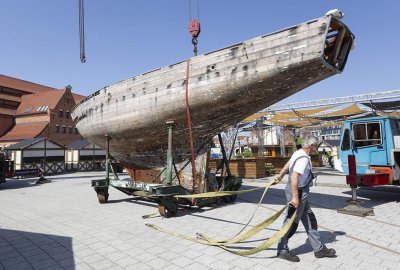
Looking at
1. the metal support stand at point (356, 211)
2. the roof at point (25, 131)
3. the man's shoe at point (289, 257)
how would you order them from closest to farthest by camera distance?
1. the man's shoe at point (289, 257)
2. the metal support stand at point (356, 211)
3. the roof at point (25, 131)

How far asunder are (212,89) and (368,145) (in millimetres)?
5811

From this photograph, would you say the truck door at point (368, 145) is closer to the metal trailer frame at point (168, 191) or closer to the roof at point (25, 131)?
the metal trailer frame at point (168, 191)

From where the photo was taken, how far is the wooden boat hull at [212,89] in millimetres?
5488

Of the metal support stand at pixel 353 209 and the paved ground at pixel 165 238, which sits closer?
the paved ground at pixel 165 238

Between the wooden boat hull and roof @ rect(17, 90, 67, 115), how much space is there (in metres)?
37.7

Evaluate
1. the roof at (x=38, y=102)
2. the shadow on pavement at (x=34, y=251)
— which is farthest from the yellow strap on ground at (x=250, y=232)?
the roof at (x=38, y=102)

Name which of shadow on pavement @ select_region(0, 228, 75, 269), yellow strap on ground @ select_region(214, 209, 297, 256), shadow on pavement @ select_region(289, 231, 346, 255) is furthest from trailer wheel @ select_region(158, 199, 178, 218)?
shadow on pavement @ select_region(289, 231, 346, 255)

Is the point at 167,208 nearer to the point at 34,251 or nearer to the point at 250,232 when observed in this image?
the point at 250,232

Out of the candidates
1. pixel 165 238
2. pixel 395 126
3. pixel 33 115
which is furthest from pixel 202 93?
pixel 33 115

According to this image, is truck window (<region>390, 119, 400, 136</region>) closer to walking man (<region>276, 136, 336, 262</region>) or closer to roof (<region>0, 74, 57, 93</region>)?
walking man (<region>276, 136, 336, 262</region>)

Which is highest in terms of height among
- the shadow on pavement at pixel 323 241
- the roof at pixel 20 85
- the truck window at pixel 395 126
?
the roof at pixel 20 85

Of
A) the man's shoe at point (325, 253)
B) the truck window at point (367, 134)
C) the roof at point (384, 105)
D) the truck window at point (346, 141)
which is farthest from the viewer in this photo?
the roof at point (384, 105)

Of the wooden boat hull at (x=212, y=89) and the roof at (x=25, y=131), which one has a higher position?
the roof at (x=25, y=131)

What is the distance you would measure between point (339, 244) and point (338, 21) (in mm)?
4074
